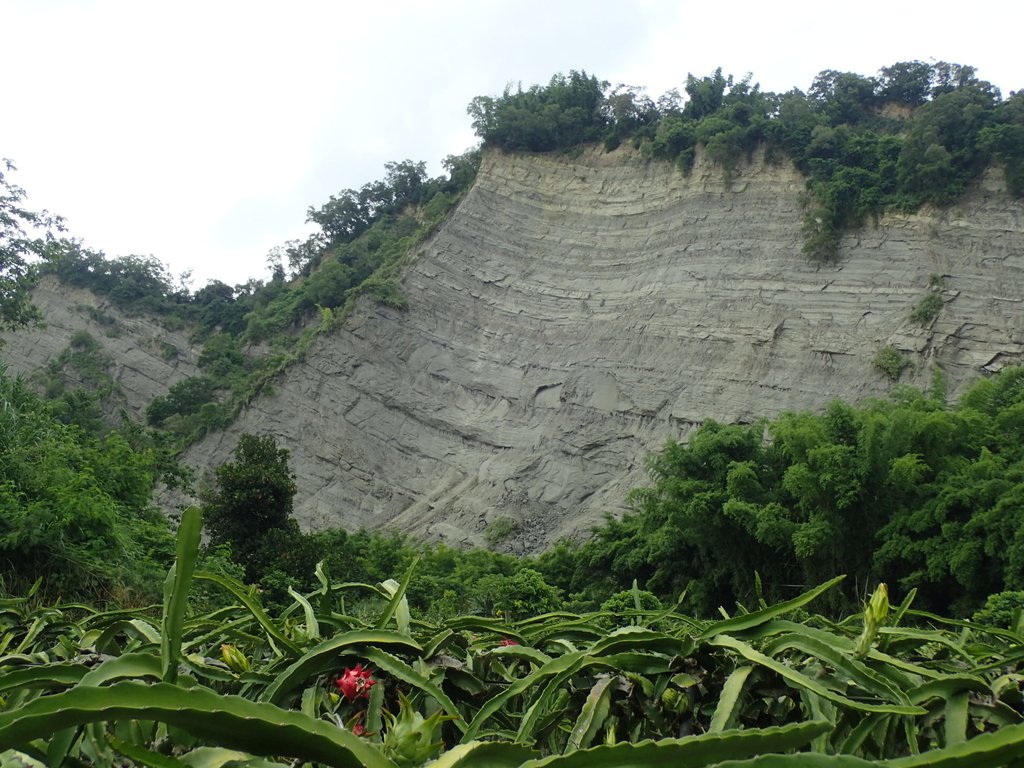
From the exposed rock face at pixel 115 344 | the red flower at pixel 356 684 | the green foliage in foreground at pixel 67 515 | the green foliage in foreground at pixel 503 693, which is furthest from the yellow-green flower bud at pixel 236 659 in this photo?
the exposed rock face at pixel 115 344

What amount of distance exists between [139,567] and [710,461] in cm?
1155

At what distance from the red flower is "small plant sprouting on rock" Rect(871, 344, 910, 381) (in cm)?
2300

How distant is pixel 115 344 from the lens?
34.9 meters

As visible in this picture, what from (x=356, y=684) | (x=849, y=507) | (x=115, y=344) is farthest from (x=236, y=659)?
(x=115, y=344)

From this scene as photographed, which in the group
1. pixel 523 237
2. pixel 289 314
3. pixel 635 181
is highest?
pixel 635 181

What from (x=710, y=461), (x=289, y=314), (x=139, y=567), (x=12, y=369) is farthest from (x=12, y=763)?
(x=12, y=369)

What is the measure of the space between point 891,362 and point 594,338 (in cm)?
811

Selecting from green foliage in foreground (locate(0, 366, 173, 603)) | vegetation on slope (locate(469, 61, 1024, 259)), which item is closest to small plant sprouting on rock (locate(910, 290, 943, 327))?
vegetation on slope (locate(469, 61, 1024, 259))

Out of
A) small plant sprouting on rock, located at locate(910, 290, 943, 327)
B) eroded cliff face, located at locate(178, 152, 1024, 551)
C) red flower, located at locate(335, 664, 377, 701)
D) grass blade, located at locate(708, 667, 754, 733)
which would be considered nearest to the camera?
grass blade, located at locate(708, 667, 754, 733)

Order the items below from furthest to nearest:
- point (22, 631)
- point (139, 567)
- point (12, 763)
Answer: point (139, 567) < point (22, 631) < point (12, 763)

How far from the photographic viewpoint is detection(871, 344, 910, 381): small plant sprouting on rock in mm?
22359

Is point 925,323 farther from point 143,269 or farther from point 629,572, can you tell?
point 143,269

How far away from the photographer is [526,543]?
75.4 feet

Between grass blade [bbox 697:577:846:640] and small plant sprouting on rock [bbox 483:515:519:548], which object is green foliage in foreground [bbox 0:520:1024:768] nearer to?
grass blade [bbox 697:577:846:640]
